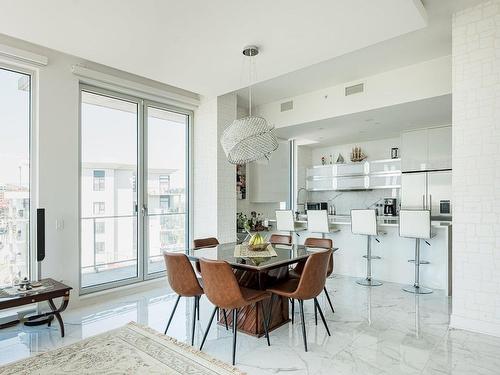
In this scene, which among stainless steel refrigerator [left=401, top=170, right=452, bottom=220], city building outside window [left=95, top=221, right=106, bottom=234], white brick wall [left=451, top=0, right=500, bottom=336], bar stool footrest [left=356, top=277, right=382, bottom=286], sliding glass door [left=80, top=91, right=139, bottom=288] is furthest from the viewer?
stainless steel refrigerator [left=401, top=170, right=452, bottom=220]

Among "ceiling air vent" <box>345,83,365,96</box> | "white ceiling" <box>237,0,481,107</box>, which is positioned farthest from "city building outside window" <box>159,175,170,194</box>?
"ceiling air vent" <box>345,83,365,96</box>

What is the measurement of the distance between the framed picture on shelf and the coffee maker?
119 inches

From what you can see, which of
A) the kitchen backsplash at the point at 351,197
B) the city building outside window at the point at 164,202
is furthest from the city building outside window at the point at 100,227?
the kitchen backsplash at the point at 351,197

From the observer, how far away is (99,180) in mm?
4566

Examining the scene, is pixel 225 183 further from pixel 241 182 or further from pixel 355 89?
pixel 355 89

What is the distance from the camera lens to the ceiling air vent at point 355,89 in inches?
198

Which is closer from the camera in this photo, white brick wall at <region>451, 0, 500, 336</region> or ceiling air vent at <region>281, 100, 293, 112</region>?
white brick wall at <region>451, 0, 500, 336</region>

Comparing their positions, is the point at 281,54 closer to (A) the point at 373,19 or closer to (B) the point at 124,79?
(A) the point at 373,19

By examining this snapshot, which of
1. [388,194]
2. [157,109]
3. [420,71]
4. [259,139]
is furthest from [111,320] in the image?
[388,194]

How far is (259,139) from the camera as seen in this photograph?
10.9 feet

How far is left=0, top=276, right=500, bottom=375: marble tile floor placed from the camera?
262 centimetres

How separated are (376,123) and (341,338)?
402cm

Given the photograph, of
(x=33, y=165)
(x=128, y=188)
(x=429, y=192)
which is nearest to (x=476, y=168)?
(x=429, y=192)

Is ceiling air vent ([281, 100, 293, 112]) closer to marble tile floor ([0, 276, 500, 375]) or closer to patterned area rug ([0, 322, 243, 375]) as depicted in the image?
marble tile floor ([0, 276, 500, 375])
